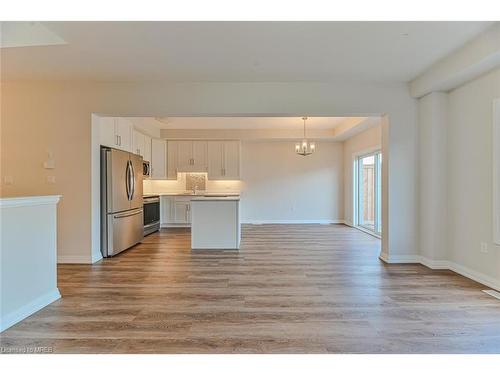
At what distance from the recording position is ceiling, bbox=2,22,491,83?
2943 mm

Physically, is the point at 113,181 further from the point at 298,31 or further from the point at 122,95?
the point at 298,31

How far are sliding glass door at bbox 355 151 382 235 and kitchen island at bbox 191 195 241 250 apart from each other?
3.38 m

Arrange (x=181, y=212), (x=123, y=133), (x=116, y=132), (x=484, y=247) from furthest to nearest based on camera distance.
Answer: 1. (x=181, y=212)
2. (x=123, y=133)
3. (x=116, y=132)
4. (x=484, y=247)

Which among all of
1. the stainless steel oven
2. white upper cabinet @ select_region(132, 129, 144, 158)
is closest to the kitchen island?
the stainless steel oven

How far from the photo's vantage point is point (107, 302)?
3037 millimetres

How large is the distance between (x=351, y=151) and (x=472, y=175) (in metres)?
4.97

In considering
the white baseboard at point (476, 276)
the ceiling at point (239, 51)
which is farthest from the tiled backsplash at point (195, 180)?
the white baseboard at point (476, 276)

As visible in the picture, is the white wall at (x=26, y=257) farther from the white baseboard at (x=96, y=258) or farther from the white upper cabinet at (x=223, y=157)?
the white upper cabinet at (x=223, y=157)

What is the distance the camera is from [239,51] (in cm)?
347

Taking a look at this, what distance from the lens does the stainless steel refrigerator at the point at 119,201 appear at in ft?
15.9

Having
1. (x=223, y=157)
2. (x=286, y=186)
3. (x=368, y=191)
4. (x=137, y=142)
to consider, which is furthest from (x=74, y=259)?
(x=368, y=191)

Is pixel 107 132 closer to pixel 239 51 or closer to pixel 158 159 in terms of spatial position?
pixel 239 51

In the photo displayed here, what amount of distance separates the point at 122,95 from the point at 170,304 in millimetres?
3103
